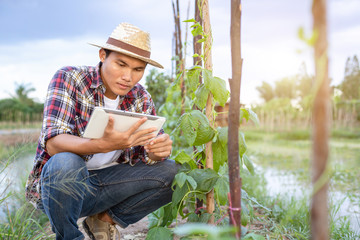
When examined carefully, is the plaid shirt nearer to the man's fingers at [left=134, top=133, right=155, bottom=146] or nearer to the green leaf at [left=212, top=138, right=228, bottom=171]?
the man's fingers at [left=134, top=133, right=155, bottom=146]

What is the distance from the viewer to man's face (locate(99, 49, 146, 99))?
1.71 metres

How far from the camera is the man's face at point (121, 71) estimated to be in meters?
1.71

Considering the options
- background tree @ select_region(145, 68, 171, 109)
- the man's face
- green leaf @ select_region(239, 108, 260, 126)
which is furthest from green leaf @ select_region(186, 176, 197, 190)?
background tree @ select_region(145, 68, 171, 109)

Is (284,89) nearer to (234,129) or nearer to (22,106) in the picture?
(22,106)

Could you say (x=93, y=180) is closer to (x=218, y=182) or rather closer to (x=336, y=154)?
(x=218, y=182)

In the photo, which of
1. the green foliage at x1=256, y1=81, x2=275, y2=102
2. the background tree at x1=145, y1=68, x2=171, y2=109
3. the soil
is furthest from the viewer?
the green foliage at x1=256, y1=81, x2=275, y2=102

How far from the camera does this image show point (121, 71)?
5.64ft

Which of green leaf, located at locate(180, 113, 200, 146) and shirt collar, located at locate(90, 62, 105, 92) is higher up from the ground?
shirt collar, located at locate(90, 62, 105, 92)

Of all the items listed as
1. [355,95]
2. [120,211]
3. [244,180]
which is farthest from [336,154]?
[355,95]

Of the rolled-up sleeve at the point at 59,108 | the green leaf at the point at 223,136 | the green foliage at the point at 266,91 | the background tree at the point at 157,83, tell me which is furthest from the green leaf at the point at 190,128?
the green foliage at the point at 266,91

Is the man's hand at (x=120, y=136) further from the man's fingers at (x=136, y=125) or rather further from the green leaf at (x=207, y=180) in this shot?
the green leaf at (x=207, y=180)

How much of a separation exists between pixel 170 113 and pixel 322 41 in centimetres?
265

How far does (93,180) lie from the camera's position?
1.77 metres

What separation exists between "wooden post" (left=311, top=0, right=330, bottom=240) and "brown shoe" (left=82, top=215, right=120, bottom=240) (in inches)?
60.7
